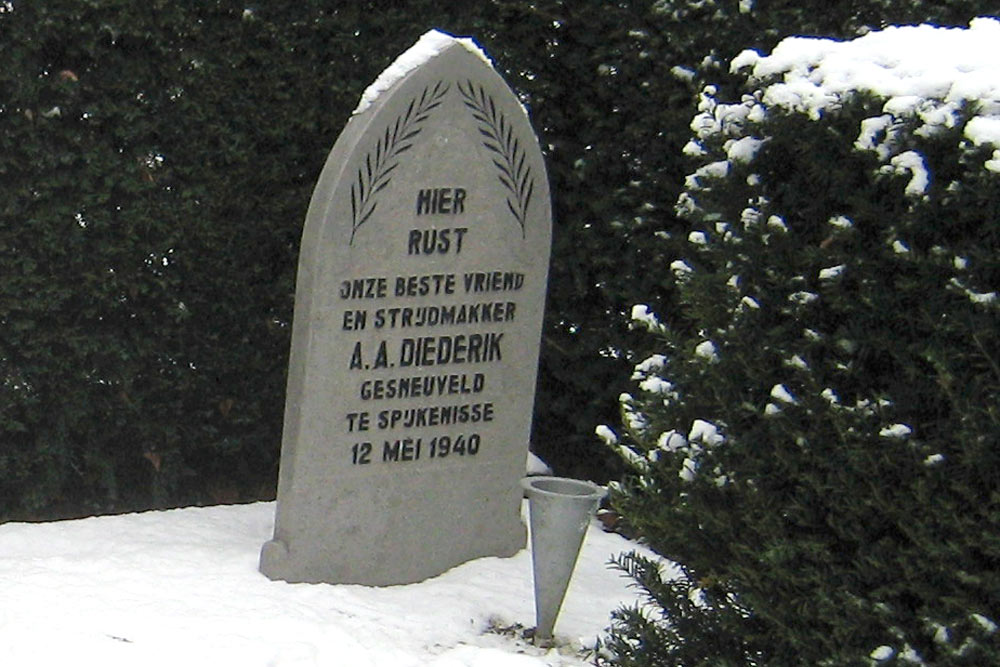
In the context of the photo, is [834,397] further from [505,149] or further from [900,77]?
[505,149]

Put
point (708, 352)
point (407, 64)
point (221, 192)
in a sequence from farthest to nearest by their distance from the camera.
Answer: point (221, 192), point (407, 64), point (708, 352)

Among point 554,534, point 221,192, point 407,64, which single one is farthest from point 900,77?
point 221,192

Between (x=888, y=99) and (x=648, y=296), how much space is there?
9.78ft

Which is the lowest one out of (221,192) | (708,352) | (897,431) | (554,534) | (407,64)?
(554,534)

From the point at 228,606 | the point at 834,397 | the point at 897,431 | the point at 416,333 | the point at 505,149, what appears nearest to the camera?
the point at 897,431

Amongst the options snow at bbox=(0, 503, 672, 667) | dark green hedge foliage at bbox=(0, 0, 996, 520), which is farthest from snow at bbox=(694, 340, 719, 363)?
dark green hedge foliage at bbox=(0, 0, 996, 520)

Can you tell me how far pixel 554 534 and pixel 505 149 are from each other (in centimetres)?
141

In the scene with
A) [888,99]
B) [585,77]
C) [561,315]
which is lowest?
[561,315]

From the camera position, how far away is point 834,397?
3070mm

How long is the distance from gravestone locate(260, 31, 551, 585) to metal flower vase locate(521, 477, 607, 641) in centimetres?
61

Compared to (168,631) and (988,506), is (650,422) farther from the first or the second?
(168,631)

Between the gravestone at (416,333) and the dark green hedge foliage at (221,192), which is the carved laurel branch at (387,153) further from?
the dark green hedge foliage at (221,192)

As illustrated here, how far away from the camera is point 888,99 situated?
3010 millimetres

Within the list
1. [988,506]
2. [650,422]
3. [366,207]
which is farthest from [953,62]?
[366,207]
